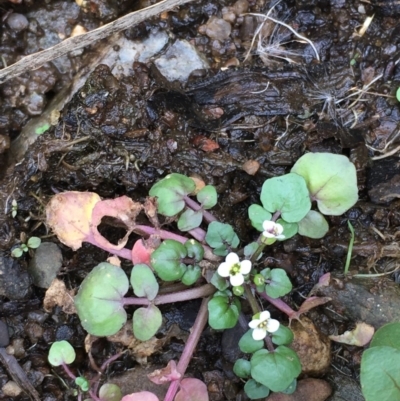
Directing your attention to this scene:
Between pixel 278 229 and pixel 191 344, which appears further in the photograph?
pixel 191 344

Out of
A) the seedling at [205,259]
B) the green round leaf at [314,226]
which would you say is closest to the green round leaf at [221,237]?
the seedling at [205,259]

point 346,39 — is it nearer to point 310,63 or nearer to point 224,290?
point 310,63

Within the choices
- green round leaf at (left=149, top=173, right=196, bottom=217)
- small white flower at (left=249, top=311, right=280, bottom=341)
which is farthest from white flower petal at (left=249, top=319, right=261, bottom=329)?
green round leaf at (left=149, top=173, right=196, bottom=217)

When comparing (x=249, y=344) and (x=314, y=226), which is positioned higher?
(x=314, y=226)

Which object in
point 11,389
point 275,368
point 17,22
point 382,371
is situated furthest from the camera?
point 17,22

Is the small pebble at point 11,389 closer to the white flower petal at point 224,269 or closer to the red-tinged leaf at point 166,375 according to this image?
the red-tinged leaf at point 166,375

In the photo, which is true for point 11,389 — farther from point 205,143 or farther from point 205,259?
point 205,143

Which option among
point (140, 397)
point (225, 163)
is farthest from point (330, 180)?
point (140, 397)
